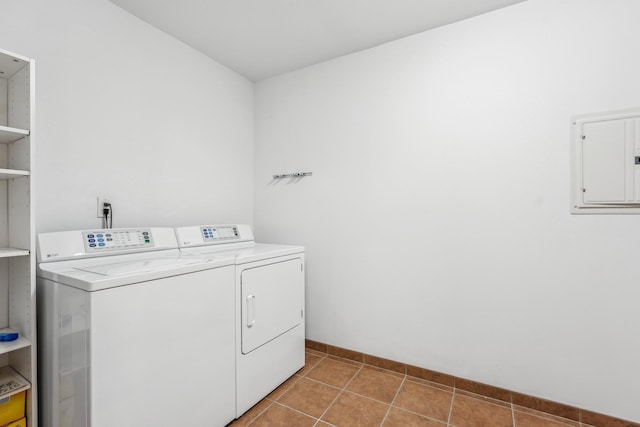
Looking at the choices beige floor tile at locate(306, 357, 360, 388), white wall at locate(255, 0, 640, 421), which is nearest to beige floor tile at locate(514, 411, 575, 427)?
white wall at locate(255, 0, 640, 421)

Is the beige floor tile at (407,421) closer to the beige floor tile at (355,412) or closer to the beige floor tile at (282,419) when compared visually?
the beige floor tile at (355,412)

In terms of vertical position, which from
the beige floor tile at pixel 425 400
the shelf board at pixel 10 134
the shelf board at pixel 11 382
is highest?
the shelf board at pixel 10 134

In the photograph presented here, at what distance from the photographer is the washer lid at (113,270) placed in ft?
3.99

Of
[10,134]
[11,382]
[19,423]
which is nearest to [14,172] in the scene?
[10,134]

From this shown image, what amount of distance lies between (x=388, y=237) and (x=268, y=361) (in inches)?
48.4

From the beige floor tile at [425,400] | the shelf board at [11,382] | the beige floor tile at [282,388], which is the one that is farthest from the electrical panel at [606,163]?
the shelf board at [11,382]

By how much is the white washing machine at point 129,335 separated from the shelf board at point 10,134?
1.57ft

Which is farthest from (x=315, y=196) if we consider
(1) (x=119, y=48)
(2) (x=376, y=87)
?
(1) (x=119, y=48)

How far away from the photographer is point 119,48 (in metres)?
1.93

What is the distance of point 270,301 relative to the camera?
202 centimetres

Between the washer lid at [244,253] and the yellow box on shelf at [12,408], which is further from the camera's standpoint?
the washer lid at [244,253]

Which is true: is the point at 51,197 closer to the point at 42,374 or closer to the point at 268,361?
the point at 42,374

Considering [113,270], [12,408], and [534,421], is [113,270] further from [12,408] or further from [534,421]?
[534,421]

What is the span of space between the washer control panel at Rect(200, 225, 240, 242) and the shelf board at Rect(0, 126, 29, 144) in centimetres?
108
